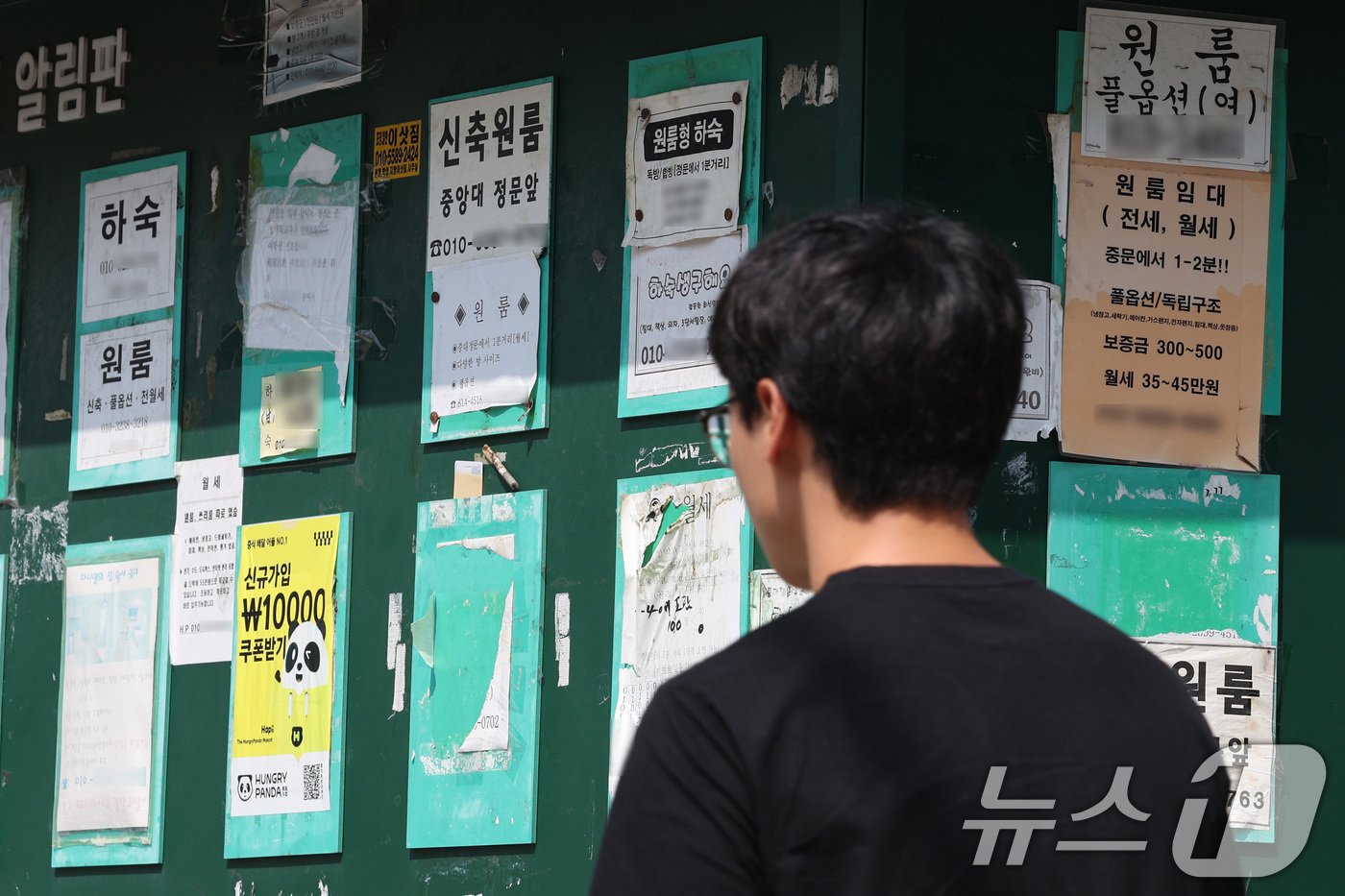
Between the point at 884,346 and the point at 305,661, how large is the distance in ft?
10.3

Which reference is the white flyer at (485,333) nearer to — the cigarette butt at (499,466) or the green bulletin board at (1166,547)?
the cigarette butt at (499,466)

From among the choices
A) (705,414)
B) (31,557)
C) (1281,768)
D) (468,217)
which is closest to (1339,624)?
(1281,768)

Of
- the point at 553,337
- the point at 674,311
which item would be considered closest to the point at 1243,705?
the point at 674,311

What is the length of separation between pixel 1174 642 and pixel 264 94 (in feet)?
8.15

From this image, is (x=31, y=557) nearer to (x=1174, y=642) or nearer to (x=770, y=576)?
(x=770, y=576)

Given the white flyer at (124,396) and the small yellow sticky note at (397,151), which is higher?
the small yellow sticky note at (397,151)

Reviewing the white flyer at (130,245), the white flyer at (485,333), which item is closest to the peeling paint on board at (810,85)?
the white flyer at (485,333)

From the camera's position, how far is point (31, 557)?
16.4ft

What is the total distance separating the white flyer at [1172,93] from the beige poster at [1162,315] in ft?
0.14

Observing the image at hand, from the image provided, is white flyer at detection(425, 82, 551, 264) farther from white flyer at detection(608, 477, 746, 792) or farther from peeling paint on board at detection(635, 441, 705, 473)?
white flyer at detection(608, 477, 746, 792)

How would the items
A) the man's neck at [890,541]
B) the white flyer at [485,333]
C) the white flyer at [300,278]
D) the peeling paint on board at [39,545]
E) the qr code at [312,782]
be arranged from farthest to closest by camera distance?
the peeling paint on board at [39,545] → the white flyer at [300,278] → the qr code at [312,782] → the white flyer at [485,333] → the man's neck at [890,541]

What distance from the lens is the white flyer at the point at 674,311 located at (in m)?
3.88

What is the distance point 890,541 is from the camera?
154cm

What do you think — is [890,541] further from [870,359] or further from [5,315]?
[5,315]
